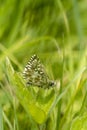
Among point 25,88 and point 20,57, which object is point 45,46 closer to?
point 20,57

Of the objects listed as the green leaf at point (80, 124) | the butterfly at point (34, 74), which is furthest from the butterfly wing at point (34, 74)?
the green leaf at point (80, 124)

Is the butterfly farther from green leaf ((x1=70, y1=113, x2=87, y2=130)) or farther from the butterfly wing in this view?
green leaf ((x1=70, y1=113, x2=87, y2=130))

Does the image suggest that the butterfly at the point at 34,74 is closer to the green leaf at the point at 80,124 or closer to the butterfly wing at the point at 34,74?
the butterfly wing at the point at 34,74

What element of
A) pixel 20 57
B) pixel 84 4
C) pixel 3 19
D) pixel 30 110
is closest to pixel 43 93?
pixel 30 110

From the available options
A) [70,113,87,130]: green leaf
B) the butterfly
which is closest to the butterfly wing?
the butterfly

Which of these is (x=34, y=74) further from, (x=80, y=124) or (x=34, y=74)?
(x=80, y=124)

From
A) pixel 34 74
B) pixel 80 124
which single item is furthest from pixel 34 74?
pixel 80 124
